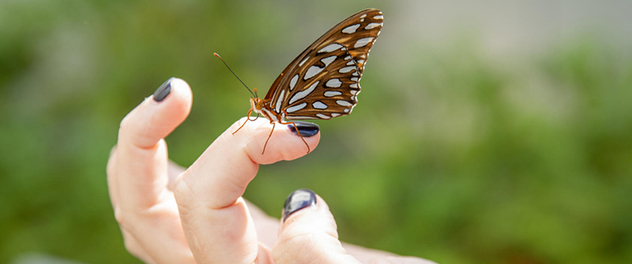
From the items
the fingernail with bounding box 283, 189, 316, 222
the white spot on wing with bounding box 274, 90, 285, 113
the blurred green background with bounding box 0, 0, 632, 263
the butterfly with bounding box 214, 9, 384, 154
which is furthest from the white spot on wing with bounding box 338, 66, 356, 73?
the blurred green background with bounding box 0, 0, 632, 263

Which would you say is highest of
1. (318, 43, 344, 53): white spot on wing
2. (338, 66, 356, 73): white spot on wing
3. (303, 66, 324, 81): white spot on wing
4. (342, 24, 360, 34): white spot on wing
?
(342, 24, 360, 34): white spot on wing

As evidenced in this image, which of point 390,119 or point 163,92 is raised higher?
point 163,92

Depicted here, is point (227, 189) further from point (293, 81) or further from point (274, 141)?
point (293, 81)

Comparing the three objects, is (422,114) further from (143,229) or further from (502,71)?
(143,229)

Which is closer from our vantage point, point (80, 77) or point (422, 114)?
point (422, 114)

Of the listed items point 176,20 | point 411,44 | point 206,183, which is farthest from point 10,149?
point 411,44

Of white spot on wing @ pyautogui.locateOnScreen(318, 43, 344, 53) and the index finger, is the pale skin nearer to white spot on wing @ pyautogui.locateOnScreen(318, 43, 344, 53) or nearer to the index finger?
the index finger

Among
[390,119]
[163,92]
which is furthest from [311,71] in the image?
[390,119]
